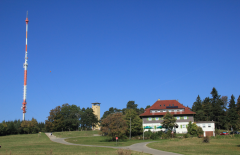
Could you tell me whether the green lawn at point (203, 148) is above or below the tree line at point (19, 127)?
above

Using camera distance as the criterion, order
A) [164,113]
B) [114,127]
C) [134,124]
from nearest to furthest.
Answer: [114,127], [134,124], [164,113]

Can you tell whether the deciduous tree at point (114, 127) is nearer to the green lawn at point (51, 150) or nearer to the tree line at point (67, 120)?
the green lawn at point (51, 150)

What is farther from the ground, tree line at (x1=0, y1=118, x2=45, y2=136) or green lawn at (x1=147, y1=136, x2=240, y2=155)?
green lawn at (x1=147, y1=136, x2=240, y2=155)

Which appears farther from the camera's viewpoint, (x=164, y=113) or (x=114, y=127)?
(x=164, y=113)

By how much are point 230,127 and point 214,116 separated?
10808 millimetres

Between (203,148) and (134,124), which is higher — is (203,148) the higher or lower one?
the lower one

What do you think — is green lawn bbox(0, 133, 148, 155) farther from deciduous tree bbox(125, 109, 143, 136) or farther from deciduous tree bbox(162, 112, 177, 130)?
deciduous tree bbox(162, 112, 177, 130)

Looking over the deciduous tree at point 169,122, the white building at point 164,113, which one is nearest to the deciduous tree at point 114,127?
the deciduous tree at point 169,122

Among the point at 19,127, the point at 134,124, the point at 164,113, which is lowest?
the point at 19,127

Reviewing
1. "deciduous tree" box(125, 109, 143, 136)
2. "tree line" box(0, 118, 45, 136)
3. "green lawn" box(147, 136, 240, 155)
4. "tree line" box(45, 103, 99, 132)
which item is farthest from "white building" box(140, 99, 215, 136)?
"tree line" box(0, 118, 45, 136)

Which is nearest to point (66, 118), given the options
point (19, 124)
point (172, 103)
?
point (19, 124)

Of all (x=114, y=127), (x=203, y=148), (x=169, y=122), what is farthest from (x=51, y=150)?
(x=169, y=122)

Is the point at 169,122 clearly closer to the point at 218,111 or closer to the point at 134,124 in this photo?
the point at 134,124

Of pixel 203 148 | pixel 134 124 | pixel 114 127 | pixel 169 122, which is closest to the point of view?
pixel 203 148
